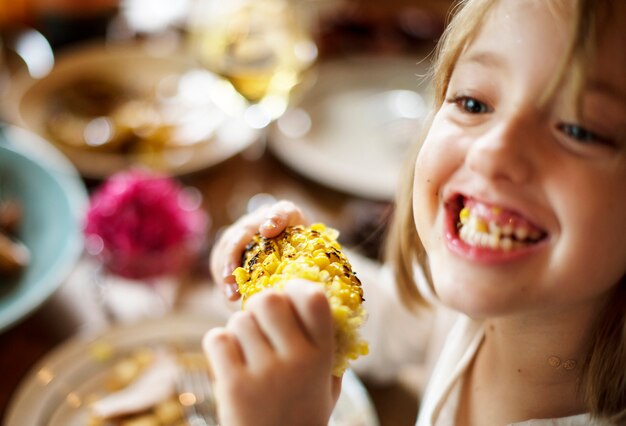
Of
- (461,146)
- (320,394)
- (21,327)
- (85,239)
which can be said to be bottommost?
(21,327)

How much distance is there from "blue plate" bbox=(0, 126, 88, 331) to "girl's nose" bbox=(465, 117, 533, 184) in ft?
1.90

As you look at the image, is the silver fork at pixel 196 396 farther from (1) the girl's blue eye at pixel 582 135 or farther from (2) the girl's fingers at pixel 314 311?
(1) the girl's blue eye at pixel 582 135

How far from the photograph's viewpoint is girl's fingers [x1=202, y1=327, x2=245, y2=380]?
0.43 m

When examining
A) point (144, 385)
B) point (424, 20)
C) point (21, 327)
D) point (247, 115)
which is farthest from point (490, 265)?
point (424, 20)

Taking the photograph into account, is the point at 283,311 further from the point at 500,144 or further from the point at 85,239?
the point at 85,239

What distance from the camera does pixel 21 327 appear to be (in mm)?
888

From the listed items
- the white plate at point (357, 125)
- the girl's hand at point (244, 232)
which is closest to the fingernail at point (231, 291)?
the girl's hand at point (244, 232)

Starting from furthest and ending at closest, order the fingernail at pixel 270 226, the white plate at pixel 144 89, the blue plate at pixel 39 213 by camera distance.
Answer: the white plate at pixel 144 89
the blue plate at pixel 39 213
the fingernail at pixel 270 226

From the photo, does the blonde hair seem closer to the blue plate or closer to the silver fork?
the silver fork

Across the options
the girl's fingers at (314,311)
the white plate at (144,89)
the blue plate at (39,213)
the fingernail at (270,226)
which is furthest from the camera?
the white plate at (144,89)

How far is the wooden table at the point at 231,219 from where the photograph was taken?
33.0 inches

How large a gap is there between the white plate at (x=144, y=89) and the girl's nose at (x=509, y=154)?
68cm

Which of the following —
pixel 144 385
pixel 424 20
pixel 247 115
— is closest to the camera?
pixel 144 385

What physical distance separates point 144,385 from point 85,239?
21 centimetres
